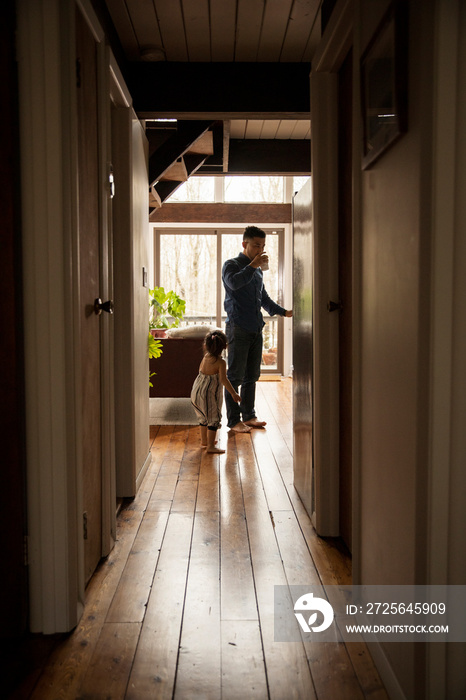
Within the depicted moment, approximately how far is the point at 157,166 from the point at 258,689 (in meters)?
3.48

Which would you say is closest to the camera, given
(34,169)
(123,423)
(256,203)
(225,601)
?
(34,169)

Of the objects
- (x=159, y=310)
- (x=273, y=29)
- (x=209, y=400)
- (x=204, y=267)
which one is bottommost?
(x=209, y=400)

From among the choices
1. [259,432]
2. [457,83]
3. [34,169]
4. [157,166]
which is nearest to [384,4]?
[457,83]

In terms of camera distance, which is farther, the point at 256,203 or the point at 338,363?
the point at 256,203

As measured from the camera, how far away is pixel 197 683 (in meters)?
1.50

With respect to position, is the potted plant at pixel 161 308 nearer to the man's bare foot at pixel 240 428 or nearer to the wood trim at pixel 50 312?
the man's bare foot at pixel 240 428

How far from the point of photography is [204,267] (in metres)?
8.88

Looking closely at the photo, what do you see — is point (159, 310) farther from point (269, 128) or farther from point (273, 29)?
point (273, 29)

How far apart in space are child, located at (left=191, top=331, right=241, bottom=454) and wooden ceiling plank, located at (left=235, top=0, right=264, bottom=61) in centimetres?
179

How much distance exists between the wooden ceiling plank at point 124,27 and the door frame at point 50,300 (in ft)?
3.86

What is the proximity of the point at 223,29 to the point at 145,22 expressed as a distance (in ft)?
1.31

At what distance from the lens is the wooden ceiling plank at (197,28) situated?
2861 millimetres

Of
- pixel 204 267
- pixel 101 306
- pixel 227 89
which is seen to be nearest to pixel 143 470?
pixel 101 306

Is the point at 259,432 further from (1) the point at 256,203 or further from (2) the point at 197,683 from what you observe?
(1) the point at 256,203
